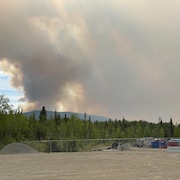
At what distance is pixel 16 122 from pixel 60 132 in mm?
10458

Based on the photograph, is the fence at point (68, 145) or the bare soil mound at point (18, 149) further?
the fence at point (68, 145)

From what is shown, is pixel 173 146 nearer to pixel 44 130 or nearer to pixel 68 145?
pixel 68 145

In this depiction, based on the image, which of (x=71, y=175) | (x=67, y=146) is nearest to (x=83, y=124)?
(x=67, y=146)

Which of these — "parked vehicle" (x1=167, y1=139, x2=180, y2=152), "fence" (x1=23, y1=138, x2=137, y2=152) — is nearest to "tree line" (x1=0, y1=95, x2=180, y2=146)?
"fence" (x1=23, y1=138, x2=137, y2=152)

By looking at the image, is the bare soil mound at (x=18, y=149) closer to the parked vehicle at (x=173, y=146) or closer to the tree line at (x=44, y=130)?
the parked vehicle at (x=173, y=146)

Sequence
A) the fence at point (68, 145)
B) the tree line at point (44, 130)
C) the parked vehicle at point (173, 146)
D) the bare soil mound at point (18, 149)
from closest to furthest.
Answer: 1. the parked vehicle at point (173, 146)
2. the bare soil mound at point (18, 149)
3. the fence at point (68, 145)
4. the tree line at point (44, 130)

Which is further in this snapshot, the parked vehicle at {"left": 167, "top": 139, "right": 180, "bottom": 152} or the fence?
the fence

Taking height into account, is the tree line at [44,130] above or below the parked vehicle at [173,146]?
above

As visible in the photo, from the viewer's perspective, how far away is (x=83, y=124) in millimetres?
81000

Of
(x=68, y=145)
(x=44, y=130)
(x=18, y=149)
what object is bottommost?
(x=18, y=149)

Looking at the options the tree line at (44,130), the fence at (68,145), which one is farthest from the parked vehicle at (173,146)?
the tree line at (44,130)

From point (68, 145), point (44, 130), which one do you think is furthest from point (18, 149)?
point (44, 130)

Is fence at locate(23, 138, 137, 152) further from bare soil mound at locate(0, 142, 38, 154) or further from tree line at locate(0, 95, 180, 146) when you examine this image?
tree line at locate(0, 95, 180, 146)

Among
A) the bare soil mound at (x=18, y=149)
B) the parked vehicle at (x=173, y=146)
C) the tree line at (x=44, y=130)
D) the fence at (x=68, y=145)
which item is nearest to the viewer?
the parked vehicle at (x=173, y=146)
